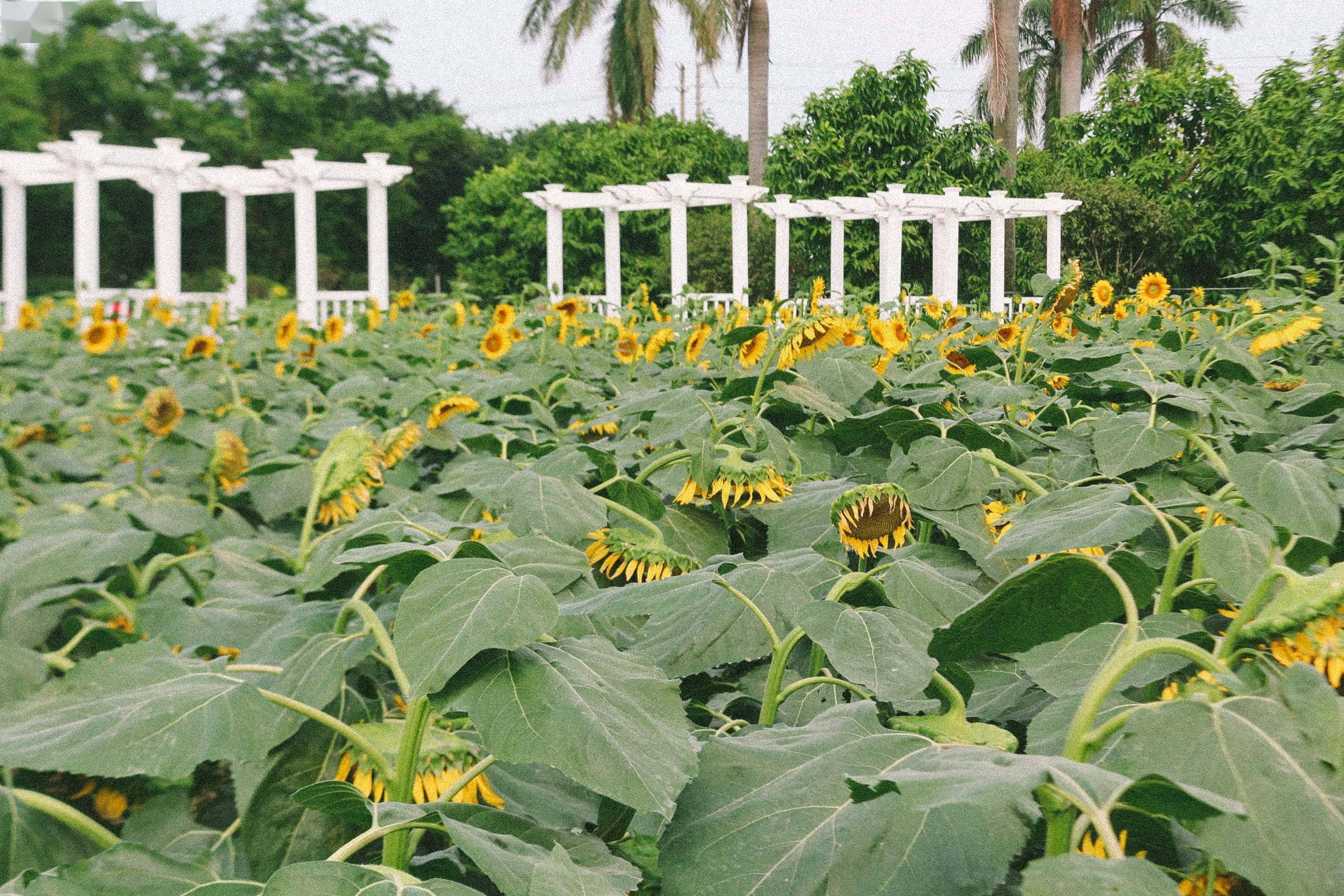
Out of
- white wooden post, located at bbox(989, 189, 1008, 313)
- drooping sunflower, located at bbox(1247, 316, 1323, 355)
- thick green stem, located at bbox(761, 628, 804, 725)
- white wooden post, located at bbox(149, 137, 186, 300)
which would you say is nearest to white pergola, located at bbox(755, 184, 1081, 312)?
white wooden post, located at bbox(989, 189, 1008, 313)

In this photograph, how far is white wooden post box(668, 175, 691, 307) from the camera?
1216cm

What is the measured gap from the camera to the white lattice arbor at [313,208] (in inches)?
407

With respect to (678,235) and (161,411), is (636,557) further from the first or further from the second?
(678,235)

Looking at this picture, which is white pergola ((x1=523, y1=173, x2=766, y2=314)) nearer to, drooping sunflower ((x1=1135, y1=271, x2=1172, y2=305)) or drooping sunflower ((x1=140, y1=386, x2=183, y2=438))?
drooping sunflower ((x1=1135, y1=271, x2=1172, y2=305))

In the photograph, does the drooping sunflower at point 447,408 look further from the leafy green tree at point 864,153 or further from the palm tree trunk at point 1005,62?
the palm tree trunk at point 1005,62

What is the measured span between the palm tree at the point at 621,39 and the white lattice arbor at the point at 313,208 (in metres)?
17.8

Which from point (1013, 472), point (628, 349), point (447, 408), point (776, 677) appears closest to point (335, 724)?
point (776, 677)

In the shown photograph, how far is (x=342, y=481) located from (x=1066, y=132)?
26.8 metres

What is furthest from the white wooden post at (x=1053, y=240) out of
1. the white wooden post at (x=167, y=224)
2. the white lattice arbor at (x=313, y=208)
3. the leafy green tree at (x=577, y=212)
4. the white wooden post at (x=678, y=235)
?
the leafy green tree at (x=577, y=212)

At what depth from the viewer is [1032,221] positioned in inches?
921

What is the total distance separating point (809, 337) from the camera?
5.79ft

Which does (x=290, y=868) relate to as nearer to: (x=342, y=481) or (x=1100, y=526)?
(x=1100, y=526)

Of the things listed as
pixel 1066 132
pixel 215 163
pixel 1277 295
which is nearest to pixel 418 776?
pixel 1277 295

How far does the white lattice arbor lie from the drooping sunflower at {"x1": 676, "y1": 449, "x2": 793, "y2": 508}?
29.7 ft
